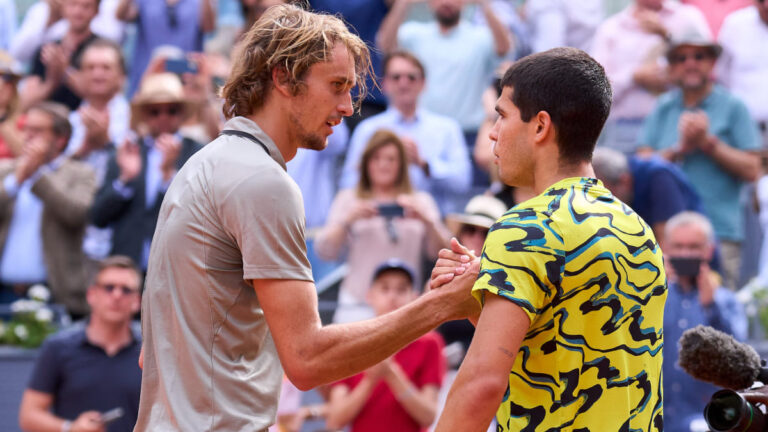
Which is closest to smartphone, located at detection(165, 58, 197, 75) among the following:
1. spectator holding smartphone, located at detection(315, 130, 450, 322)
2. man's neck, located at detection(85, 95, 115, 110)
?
man's neck, located at detection(85, 95, 115, 110)

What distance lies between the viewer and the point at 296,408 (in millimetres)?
5789

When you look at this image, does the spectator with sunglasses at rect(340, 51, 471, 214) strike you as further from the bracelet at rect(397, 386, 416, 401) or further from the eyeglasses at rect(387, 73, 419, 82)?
the bracelet at rect(397, 386, 416, 401)

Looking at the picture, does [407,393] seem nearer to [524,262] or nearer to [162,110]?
[162,110]

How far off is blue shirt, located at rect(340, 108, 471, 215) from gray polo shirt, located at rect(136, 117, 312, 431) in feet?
14.3

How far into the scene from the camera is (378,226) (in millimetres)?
6496

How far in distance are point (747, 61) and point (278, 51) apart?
5812 millimetres

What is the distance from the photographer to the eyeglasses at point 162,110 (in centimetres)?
729

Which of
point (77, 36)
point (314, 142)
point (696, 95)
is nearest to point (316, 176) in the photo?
point (77, 36)

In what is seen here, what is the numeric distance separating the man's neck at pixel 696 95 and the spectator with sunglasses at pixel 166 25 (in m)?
3.59

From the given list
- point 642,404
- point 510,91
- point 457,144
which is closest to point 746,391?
point 642,404

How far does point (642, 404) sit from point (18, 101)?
6.84 m

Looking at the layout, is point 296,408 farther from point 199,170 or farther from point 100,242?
point 199,170

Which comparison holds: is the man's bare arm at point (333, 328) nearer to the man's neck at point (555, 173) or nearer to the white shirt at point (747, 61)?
the man's neck at point (555, 173)

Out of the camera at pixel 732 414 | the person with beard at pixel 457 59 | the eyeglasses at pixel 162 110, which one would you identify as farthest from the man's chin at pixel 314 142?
the person with beard at pixel 457 59
